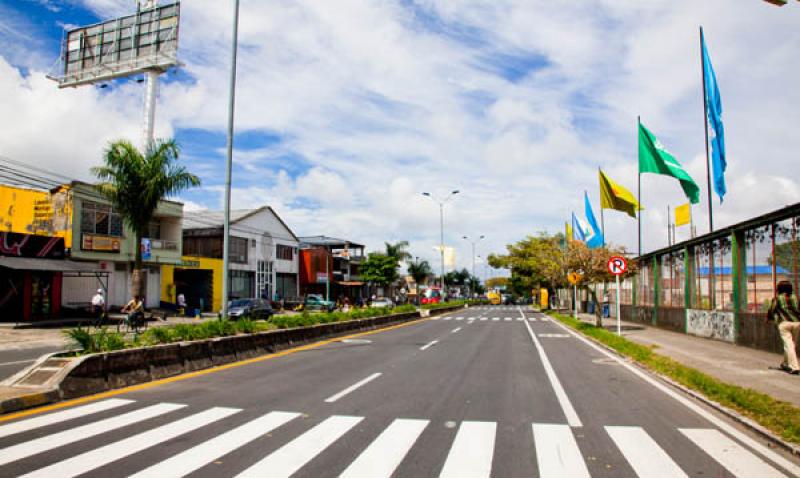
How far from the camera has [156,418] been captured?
697 cm

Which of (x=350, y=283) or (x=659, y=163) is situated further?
(x=350, y=283)

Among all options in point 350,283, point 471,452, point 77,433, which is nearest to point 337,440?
point 471,452

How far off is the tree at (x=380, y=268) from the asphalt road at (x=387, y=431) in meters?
51.0

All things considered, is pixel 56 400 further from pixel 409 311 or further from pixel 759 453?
pixel 409 311

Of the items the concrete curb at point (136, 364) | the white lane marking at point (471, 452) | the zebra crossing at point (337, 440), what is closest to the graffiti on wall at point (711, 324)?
the zebra crossing at point (337, 440)

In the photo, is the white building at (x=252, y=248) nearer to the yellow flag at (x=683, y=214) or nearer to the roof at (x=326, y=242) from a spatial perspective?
the roof at (x=326, y=242)

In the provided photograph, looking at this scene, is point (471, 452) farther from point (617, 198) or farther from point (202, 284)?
point (202, 284)

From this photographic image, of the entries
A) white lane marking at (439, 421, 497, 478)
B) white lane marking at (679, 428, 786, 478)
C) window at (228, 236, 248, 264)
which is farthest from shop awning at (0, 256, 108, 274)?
white lane marking at (679, 428, 786, 478)

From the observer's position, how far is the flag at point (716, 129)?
739 inches

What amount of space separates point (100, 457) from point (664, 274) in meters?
25.6

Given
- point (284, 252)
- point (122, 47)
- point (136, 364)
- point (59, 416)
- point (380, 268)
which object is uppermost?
point (122, 47)

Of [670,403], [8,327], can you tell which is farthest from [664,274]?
[8,327]

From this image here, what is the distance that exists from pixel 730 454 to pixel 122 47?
36420 millimetres

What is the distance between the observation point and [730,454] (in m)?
5.85
